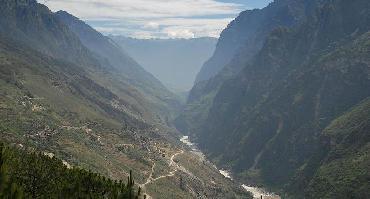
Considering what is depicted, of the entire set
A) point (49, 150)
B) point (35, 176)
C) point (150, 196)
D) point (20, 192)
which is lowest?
point (150, 196)

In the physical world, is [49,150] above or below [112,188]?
below

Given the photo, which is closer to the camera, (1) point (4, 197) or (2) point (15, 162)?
(1) point (4, 197)

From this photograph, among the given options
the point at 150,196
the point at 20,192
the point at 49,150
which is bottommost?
the point at 150,196

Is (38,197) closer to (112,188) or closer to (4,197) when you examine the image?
(112,188)

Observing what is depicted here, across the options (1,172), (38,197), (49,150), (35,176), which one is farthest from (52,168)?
(49,150)

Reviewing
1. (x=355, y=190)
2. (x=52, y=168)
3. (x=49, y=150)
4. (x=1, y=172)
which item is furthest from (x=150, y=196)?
(x=1, y=172)

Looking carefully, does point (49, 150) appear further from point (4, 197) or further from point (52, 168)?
point (4, 197)

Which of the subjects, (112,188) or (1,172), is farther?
(112,188)

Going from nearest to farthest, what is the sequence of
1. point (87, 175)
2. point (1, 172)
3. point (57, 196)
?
point (1, 172), point (57, 196), point (87, 175)

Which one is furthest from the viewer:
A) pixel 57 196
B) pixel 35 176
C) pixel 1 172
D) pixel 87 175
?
pixel 35 176
